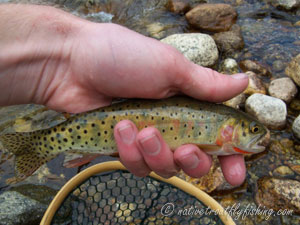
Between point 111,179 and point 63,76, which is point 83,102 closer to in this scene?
point 63,76

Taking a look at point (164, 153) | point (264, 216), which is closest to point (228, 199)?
point (264, 216)

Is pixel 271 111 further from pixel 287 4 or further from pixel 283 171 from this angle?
pixel 287 4

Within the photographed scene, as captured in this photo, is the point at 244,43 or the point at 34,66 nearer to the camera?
the point at 34,66

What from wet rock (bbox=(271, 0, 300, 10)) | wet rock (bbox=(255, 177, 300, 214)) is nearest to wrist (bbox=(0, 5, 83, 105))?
wet rock (bbox=(255, 177, 300, 214))

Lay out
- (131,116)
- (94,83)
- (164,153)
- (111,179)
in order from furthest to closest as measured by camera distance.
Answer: (111,179) < (94,83) < (131,116) < (164,153)

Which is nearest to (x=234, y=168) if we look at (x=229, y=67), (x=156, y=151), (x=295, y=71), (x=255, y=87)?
(x=156, y=151)

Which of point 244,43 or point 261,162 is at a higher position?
point 244,43

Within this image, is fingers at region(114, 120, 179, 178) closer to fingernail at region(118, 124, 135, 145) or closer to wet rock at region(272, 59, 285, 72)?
fingernail at region(118, 124, 135, 145)

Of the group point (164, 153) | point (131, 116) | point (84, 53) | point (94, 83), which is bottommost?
point (164, 153)

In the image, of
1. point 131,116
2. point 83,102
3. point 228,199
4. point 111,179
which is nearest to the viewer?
point 131,116
